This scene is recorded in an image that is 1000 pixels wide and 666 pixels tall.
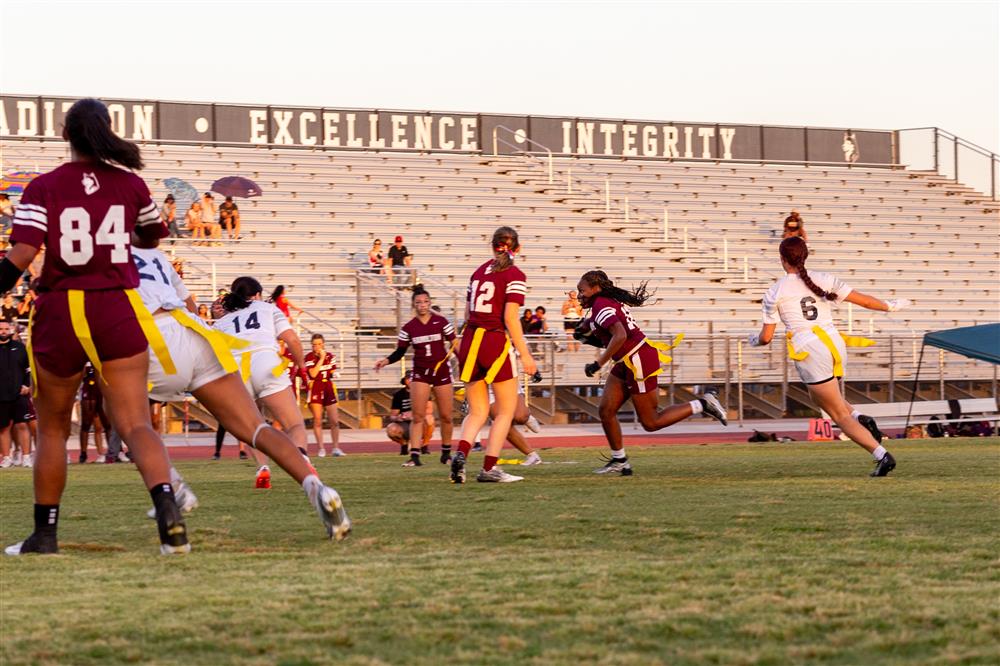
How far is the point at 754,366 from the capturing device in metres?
27.3

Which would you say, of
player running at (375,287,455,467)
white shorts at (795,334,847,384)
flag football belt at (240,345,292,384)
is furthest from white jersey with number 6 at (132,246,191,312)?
player running at (375,287,455,467)

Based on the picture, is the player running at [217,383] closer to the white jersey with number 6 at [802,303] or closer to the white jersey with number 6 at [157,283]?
the white jersey with number 6 at [157,283]

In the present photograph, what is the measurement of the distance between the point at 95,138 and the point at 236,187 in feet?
80.9

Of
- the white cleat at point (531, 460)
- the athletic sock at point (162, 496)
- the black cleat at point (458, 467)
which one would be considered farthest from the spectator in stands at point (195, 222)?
the athletic sock at point (162, 496)

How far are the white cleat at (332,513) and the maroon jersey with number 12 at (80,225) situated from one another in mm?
1349

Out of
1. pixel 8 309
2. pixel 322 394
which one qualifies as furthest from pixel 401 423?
pixel 8 309

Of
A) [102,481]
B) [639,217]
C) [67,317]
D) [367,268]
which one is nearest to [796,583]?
[67,317]

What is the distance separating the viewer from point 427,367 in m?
16.8

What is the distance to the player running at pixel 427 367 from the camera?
16.6m

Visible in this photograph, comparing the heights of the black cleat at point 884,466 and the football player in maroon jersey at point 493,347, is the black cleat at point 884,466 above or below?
below

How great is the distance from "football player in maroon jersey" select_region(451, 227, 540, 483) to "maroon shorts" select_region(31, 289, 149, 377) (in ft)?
16.7

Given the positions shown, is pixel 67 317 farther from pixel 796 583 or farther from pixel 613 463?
pixel 613 463

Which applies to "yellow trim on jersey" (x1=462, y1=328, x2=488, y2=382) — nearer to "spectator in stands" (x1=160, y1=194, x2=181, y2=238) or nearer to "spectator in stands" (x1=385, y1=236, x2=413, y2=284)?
"spectator in stands" (x1=385, y1=236, x2=413, y2=284)

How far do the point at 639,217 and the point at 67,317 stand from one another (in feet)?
102
